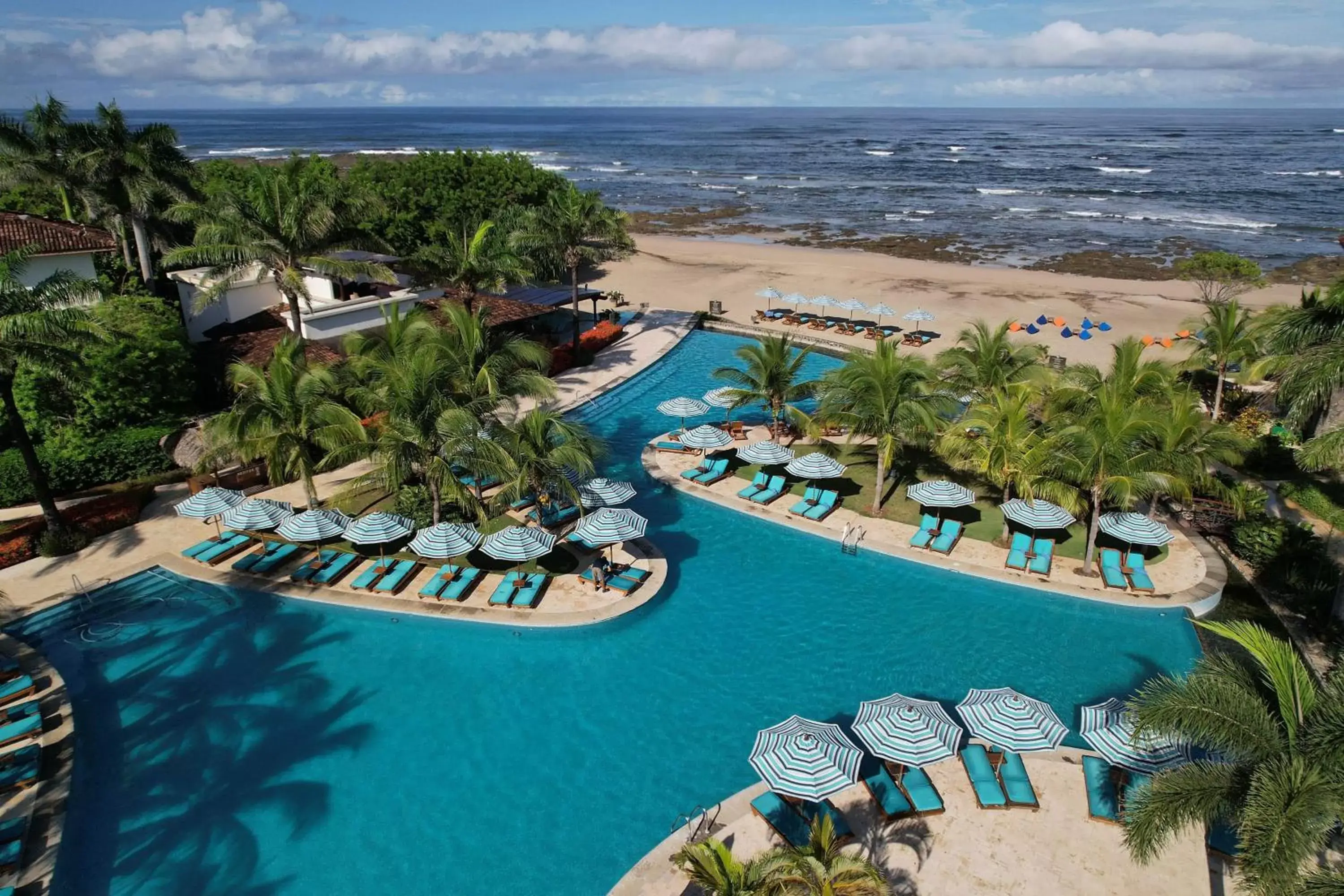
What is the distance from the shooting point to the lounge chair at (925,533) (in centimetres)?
2028

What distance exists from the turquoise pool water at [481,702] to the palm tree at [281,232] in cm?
1014

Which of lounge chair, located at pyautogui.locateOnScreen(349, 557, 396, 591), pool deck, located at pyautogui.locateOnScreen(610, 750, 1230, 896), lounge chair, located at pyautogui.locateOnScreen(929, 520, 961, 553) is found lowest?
pool deck, located at pyautogui.locateOnScreen(610, 750, 1230, 896)

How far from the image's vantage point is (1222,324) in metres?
26.8

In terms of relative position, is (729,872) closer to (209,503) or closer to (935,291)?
(209,503)

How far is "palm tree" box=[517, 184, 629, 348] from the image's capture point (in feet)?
105

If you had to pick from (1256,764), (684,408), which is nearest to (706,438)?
(684,408)

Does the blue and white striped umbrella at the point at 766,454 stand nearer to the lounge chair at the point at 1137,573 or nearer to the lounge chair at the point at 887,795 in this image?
the lounge chair at the point at 1137,573

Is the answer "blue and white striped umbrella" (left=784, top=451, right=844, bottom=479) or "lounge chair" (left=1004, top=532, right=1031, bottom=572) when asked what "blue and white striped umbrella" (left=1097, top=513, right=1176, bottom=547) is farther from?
"blue and white striped umbrella" (left=784, top=451, right=844, bottom=479)

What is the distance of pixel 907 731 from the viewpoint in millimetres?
12828

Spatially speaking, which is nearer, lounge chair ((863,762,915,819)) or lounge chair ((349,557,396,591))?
lounge chair ((863,762,915,819))

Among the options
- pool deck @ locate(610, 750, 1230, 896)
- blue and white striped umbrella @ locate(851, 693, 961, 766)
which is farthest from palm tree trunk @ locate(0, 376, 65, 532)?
blue and white striped umbrella @ locate(851, 693, 961, 766)

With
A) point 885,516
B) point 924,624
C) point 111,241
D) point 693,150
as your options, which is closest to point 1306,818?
point 924,624

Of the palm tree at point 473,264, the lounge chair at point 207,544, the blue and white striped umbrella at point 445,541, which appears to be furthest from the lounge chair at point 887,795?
the palm tree at point 473,264

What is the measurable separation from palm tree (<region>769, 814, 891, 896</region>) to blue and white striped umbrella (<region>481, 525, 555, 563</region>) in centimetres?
910
